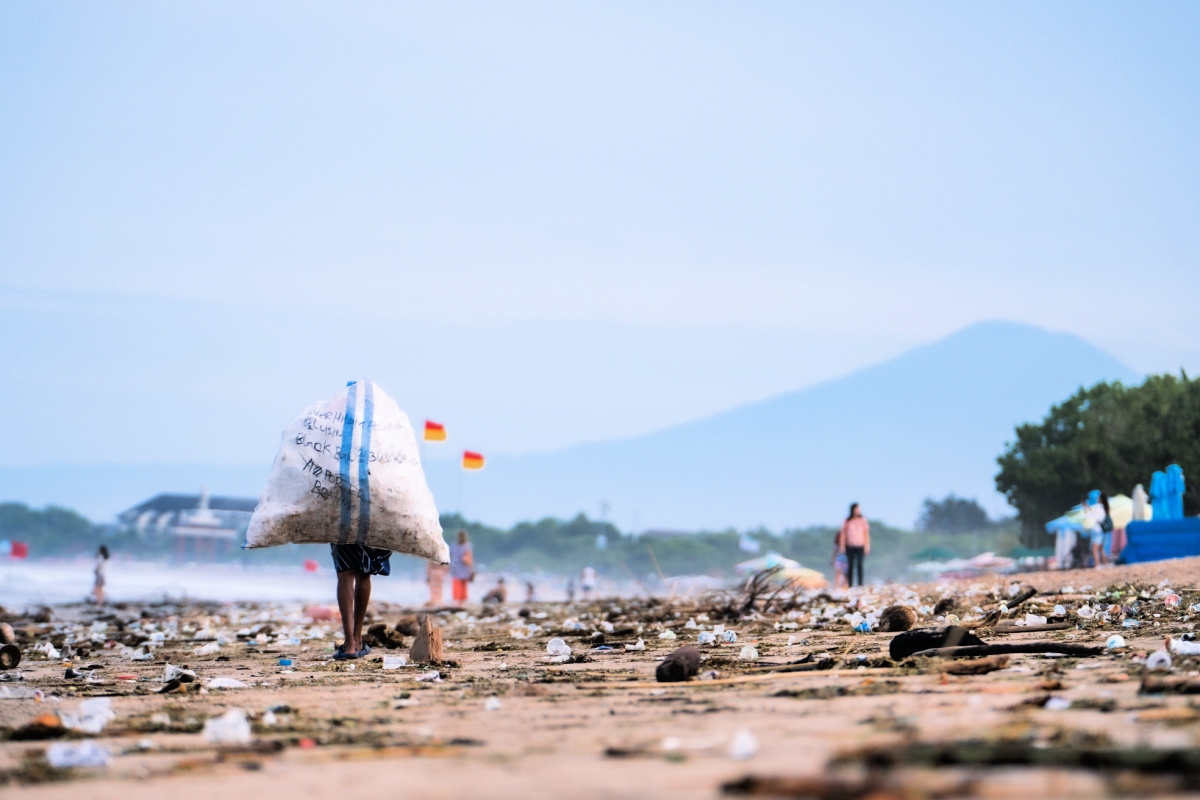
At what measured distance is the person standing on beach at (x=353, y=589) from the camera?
6105 millimetres

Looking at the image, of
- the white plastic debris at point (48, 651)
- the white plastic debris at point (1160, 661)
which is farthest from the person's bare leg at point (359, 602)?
the white plastic debris at point (1160, 661)

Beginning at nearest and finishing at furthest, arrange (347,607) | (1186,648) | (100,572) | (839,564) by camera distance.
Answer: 1. (1186,648)
2. (347,607)
3. (839,564)
4. (100,572)

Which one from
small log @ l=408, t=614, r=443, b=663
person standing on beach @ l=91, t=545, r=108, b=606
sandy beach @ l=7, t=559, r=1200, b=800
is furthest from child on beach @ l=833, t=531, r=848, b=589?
person standing on beach @ l=91, t=545, r=108, b=606

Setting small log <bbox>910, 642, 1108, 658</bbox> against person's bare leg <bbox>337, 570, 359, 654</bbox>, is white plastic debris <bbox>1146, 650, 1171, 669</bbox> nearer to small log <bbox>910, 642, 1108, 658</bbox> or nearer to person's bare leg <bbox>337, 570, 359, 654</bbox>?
small log <bbox>910, 642, 1108, 658</bbox>

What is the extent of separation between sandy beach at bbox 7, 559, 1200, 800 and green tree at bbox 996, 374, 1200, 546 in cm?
3730

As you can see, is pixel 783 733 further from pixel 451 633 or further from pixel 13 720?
pixel 451 633

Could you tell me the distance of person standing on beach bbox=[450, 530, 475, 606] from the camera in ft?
54.7

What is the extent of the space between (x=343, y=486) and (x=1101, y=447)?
134ft

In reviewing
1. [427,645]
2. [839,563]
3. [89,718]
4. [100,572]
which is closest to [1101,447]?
[839,563]

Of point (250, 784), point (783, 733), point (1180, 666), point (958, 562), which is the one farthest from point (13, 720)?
point (958, 562)

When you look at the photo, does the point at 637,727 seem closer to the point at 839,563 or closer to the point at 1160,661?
the point at 1160,661

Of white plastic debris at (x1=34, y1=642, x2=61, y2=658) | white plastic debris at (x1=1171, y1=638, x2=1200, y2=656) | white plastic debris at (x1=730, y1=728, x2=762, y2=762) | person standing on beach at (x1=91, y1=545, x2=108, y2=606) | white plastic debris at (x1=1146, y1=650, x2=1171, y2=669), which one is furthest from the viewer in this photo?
person standing on beach at (x1=91, y1=545, x2=108, y2=606)

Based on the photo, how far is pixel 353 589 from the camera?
6.23 m

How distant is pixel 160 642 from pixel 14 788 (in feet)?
21.3
